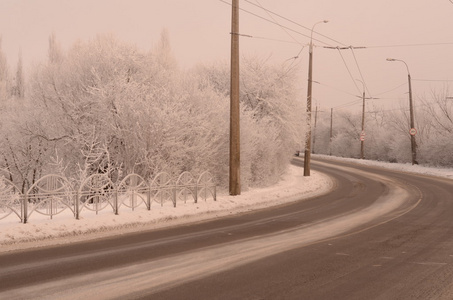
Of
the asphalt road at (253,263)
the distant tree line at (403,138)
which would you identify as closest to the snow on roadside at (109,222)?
the asphalt road at (253,263)

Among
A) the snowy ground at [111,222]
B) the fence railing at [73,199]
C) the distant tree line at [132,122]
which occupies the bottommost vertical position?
the snowy ground at [111,222]

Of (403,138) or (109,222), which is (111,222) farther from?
(403,138)

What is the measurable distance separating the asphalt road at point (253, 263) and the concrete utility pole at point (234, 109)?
4474mm

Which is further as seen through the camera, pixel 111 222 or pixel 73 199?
pixel 73 199

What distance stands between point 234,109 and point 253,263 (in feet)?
33.1

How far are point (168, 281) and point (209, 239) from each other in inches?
135

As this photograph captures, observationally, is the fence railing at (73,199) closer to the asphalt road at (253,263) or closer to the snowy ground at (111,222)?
the snowy ground at (111,222)

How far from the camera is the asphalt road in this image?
598 centimetres

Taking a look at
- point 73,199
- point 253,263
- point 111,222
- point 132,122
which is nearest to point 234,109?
point 132,122

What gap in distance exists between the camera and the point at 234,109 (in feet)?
55.9

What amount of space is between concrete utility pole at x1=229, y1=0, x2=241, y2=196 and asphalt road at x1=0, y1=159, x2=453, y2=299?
14.7 ft

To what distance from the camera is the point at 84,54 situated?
25062 millimetres

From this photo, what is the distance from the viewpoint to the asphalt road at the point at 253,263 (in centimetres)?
598

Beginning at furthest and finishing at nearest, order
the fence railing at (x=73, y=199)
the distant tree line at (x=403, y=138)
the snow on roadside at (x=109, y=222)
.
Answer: the distant tree line at (x=403, y=138)
the fence railing at (x=73, y=199)
the snow on roadside at (x=109, y=222)
